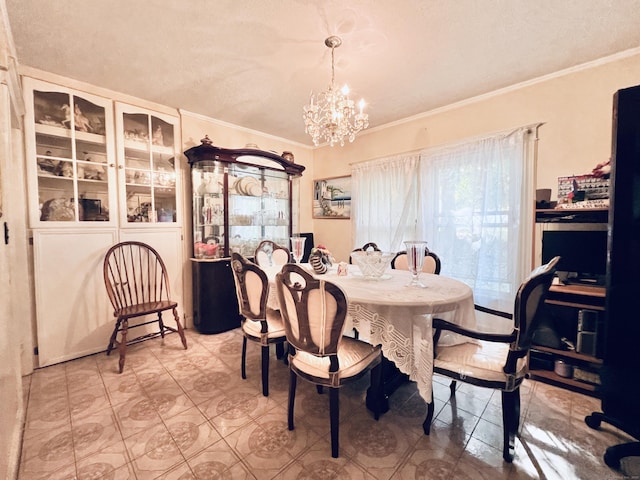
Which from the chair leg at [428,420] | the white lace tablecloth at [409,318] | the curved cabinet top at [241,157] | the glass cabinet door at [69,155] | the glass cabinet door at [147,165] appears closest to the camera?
the white lace tablecloth at [409,318]

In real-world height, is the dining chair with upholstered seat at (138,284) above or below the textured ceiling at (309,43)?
below

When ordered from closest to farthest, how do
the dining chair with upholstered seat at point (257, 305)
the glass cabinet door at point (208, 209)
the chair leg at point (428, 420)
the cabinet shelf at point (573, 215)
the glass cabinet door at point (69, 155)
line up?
the chair leg at point (428, 420), the dining chair with upholstered seat at point (257, 305), the cabinet shelf at point (573, 215), the glass cabinet door at point (69, 155), the glass cabinet door at point (208, 209)

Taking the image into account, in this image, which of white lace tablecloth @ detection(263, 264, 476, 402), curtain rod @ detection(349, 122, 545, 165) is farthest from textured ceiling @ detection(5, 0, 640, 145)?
white lace tablecloth @ detection(263, 264, 476, 402)

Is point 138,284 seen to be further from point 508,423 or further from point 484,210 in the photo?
point 484,210

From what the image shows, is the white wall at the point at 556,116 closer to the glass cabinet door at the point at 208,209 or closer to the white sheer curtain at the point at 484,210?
the white sheer curtain at the point at 484,210

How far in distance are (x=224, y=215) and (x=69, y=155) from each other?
4.78ft

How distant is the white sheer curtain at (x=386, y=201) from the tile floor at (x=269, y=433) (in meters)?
1.76

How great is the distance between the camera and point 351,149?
12.8 feet

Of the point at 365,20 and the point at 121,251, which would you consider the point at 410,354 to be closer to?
the point at 365,20

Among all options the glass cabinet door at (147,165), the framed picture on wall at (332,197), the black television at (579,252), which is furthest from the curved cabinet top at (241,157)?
the black television at (579,252)

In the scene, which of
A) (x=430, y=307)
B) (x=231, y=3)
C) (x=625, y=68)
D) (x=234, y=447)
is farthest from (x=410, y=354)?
(x=625, y=68)

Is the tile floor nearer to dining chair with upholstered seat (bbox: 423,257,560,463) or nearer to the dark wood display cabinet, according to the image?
dining chair with upholstered seat (bbox: 423,257,560,463)

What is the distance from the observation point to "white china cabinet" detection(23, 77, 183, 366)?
2.32 m

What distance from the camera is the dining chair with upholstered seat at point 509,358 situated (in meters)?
1.31
